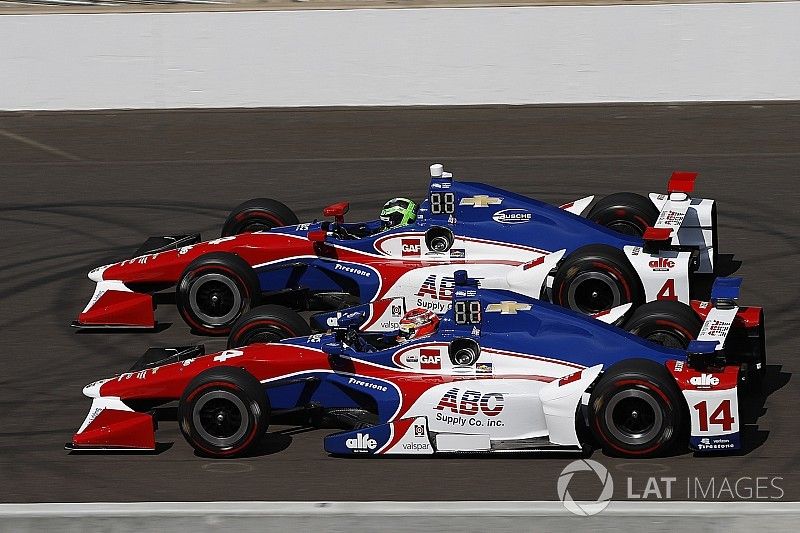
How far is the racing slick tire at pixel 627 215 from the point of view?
1373cm

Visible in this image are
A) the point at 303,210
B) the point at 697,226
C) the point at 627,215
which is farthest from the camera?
the point at 303,210

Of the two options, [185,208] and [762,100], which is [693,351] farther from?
[762,100]

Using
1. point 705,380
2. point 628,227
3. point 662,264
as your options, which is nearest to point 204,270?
point 662,264

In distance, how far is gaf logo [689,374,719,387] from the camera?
894 cm

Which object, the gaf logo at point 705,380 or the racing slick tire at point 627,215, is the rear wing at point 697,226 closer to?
the racing slick tire at point 627,215

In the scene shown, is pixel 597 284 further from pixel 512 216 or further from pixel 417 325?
pixel 417 325

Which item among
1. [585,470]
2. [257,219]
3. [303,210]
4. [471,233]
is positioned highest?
[303,210]

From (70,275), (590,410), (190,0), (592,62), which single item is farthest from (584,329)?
(190,0)

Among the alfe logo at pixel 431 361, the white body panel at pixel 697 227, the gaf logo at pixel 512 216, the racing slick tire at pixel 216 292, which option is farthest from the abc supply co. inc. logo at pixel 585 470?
the white body panel at pixel 697 227

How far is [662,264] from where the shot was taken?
11.8 m

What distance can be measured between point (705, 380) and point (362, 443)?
2271 mm

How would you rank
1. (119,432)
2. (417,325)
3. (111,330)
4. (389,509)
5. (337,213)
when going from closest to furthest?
(389,509) < (119,432) < (417,325) < (111,330) < (337,213)

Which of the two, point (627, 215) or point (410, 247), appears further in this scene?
point (627, 215)

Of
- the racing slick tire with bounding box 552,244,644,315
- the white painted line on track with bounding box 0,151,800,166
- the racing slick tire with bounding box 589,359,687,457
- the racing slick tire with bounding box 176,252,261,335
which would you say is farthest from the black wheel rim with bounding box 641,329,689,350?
the white painted line on track with bounding box 0,151,800,166
